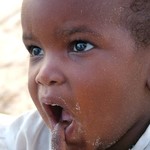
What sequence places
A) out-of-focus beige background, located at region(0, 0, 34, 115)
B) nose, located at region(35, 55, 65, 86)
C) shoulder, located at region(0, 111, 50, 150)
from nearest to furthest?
nose, located at region(35, 55, 65, 86) → shoulder, located at region(0, 111, 50, 150) → out-of-focus beige background, located at region(0, 0, 34, 115)

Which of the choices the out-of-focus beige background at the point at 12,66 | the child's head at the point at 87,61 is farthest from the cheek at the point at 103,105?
the out-of-focus beige background at the point at 12,66

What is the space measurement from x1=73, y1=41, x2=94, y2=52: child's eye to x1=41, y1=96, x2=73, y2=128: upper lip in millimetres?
127

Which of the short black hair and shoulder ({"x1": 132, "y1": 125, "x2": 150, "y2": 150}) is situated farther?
shoulder ({"x1": 132, "y1": 125, "x2": 150, "y2": 150})

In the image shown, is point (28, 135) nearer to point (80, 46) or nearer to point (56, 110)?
point (56, 110)

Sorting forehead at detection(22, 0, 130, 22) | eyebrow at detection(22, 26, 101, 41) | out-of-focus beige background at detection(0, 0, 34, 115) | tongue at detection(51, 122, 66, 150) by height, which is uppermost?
forehead at detection(22, 0, 130, 22)

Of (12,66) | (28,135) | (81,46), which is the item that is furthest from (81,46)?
(12,66)

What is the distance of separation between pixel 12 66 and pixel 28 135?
1163 mm

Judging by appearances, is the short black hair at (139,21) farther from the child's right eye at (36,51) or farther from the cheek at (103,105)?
the child's right eye at (36,51)

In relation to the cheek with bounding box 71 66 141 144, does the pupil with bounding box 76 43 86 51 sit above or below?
above

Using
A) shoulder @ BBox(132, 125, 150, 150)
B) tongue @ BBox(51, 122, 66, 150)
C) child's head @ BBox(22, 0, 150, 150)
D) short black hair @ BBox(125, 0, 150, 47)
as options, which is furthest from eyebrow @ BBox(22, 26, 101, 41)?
shoulder @ BBox(132, 125, 150, 150)

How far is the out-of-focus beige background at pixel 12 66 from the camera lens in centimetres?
243

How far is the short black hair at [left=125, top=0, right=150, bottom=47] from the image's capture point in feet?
4.20

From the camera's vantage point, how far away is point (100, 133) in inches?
53.3

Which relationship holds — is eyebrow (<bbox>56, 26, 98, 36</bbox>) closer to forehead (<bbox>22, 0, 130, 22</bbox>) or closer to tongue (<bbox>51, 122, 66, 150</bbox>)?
forehead (<bbox>22, 0, 130, 22</bbox>)
